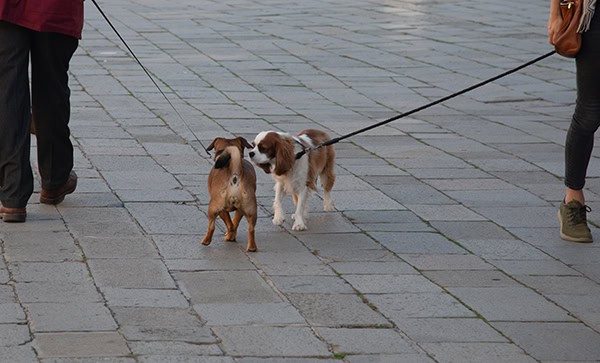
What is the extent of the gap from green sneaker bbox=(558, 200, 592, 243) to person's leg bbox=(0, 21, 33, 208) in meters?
2.77

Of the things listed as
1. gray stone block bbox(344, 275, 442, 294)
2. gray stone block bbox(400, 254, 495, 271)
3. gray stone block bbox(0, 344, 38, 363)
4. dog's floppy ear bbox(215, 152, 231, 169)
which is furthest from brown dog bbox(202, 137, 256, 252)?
gray stone block bbox(0, 344, 38, 363)

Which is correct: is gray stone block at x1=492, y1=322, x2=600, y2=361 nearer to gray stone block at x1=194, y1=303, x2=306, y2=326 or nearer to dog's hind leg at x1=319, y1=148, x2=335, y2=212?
gray stone block at x1=194, y1=303, x2=306, y2=326

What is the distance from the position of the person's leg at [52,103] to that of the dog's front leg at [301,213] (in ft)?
4.22

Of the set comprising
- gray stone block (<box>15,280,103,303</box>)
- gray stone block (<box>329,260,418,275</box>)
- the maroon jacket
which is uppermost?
the maroon jacket

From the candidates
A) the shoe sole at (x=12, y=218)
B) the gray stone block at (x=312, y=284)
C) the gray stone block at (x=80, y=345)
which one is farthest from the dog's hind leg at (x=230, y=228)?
the gray stone block at (x=80, y=345)

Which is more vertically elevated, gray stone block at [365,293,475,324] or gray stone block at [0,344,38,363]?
gray stone block at [0,344,38,363]

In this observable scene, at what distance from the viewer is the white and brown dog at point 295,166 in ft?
20.6

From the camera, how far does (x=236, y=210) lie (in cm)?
598

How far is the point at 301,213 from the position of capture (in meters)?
6.51

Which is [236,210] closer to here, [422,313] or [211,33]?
[422,313]

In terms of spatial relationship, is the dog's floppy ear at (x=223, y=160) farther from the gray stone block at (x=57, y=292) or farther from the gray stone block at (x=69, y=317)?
the gray stone block at (x=69, y=317)

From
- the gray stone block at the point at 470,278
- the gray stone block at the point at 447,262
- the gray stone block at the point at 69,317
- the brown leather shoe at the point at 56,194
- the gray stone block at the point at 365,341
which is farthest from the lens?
the brown leather shoe at the point at 56,194

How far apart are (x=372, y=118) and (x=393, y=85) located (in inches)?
71.1

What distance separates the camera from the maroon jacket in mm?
6148
